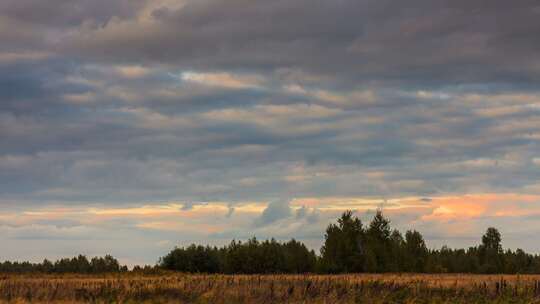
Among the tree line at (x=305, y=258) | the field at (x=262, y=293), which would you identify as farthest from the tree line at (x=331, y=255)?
the field at (x=262, y=293)

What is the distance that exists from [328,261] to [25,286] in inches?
2583

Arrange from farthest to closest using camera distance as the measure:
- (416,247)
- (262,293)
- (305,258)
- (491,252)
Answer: (491,252) → (416,247) → (305,258) → (262,293)

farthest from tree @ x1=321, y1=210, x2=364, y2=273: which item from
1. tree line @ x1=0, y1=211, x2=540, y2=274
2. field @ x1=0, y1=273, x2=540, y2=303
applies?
field @ x1=0, y1=273, x2=540, y2=303

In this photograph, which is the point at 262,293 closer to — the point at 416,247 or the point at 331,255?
the point at 331,255

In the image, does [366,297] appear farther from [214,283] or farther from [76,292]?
[76,292]

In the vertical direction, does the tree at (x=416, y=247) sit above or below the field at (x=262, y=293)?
above

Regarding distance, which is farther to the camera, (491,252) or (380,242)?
(491,252)

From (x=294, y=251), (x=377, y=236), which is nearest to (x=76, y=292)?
(x=294, y=251)

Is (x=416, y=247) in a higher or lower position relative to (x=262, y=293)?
higher

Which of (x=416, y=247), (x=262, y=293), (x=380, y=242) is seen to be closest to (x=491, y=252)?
(x=416, y=247)

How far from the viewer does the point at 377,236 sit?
368ft

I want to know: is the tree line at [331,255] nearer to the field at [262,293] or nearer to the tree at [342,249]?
the tree at [342,249]

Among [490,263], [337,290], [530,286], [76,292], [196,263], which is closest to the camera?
[76,292]

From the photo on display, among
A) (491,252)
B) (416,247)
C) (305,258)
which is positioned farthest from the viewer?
(491,252)
